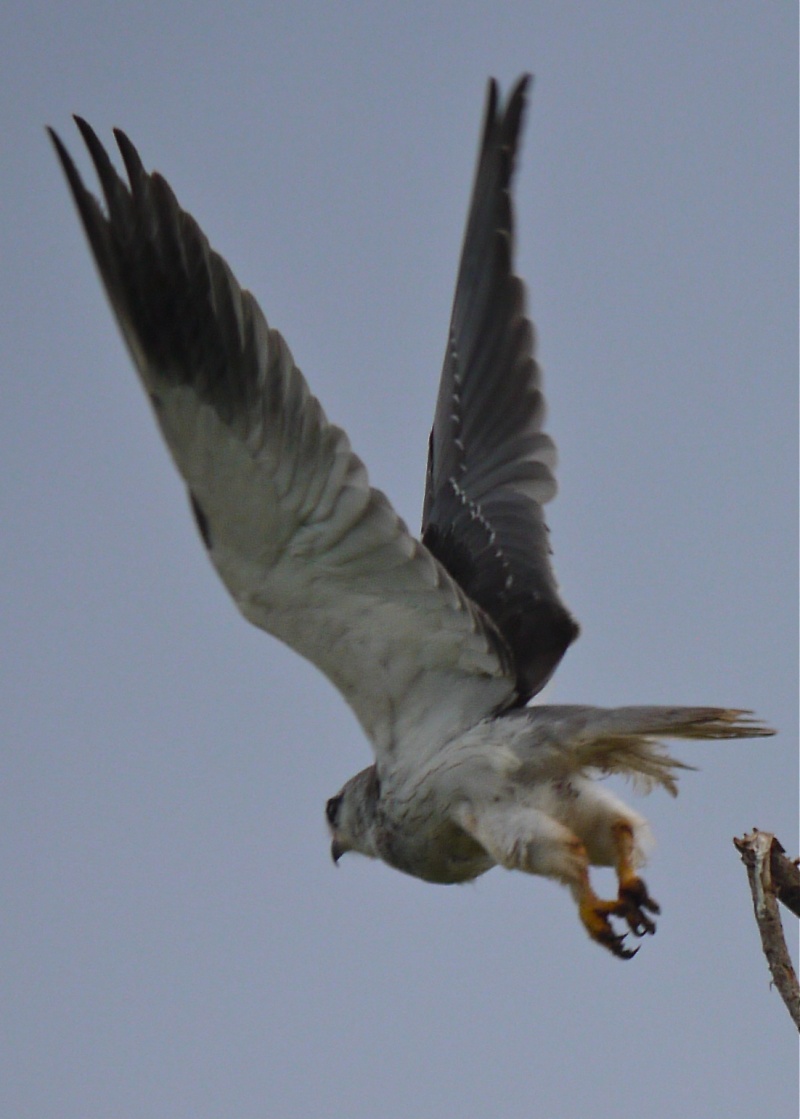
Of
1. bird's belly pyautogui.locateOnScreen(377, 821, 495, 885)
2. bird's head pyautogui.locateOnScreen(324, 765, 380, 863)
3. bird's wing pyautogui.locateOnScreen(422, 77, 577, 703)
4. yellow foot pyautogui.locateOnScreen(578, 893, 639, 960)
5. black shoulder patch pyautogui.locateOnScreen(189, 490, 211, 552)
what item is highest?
bird's wing pyautogui.locateOnScreen(422, 77, 577, 703)

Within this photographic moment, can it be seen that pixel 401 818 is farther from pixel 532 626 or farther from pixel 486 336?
→ pixel 486 336

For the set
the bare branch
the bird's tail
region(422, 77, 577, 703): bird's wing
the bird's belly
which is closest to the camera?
the bare branch

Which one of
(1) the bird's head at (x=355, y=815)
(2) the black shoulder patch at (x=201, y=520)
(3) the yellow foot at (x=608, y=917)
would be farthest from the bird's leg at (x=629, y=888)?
(2) the black shoulder patch at (x=201, y=520)

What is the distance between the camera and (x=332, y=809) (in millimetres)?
6473

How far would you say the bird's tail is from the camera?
16.8ft

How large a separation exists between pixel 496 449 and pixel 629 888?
229cm

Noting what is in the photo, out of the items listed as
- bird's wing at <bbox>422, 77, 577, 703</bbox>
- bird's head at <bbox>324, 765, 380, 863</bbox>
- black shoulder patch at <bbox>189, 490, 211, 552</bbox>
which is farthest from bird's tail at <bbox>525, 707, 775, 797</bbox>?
black shoulder patch at <bbox>189, 490, 211, 552</bbox>

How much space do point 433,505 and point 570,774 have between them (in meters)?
1.81

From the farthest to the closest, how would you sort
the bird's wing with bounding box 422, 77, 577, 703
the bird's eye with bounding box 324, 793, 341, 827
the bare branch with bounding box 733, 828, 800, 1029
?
the bird's eye with bounding box 324, 793, 341, 827, the bird's wing with bounding box 422, 77, 577, 703, the bare branch with bounding box 733, 828, 800, 1029

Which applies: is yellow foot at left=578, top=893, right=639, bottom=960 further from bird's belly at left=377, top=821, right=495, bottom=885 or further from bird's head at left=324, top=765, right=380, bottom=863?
bird's head at left=324, top=765, right=380, bottom=863

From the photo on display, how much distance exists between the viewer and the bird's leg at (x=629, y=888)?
17.2 ft

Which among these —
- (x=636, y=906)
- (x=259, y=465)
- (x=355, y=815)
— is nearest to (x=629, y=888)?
(x=636, y=906)

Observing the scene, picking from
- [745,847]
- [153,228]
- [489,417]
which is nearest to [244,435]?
[153,228]

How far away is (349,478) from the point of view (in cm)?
542
